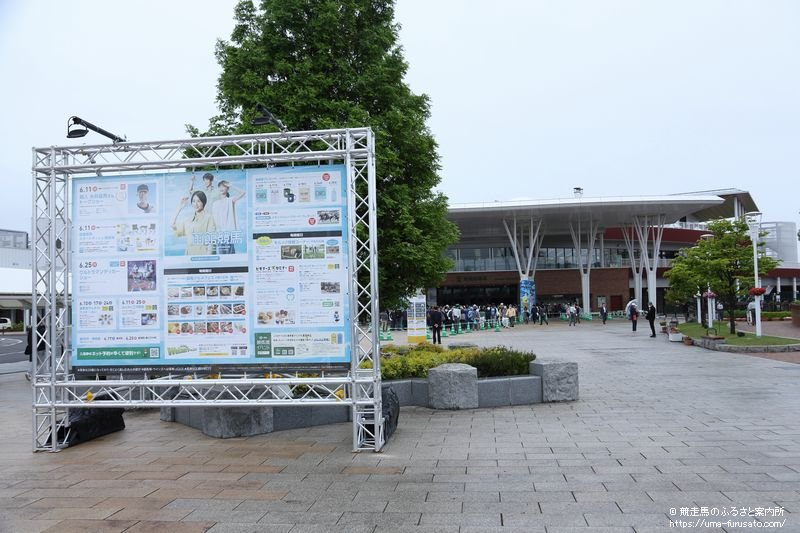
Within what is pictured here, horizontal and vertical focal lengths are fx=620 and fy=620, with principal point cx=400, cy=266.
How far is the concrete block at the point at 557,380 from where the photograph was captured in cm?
1136

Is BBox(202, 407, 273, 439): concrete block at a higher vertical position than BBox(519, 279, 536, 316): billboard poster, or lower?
lower

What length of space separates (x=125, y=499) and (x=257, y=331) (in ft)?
9.30

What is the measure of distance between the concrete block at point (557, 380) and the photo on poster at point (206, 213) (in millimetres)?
5922

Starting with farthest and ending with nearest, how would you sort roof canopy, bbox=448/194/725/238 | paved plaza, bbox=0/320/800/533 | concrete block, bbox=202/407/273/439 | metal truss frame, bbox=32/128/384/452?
roof canopy, bbox=448/194/725/238, concrete block, bbox=202/407/273/439, metal truss frame, bbox=32/128/384/452, paved plaza, bbox=0/320/800/533

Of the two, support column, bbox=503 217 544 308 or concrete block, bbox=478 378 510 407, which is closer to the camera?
concrete block, bbox=478 378 510 407

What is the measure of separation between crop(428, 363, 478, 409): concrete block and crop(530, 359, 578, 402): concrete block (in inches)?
52.6

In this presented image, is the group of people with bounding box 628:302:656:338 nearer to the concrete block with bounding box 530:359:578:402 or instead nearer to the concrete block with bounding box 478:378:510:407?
the concrete block with bounding box 530:359:578:402

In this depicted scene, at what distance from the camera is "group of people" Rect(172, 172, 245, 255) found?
28.9ft

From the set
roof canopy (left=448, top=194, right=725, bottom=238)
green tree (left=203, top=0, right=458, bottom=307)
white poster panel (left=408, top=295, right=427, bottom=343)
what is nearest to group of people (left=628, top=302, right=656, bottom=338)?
white poster panel (left=408, top=295, right=427, bottom=343)

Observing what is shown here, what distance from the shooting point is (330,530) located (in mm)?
5297

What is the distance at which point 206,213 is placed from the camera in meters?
8.85

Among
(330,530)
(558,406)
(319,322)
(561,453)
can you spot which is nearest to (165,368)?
(319,322)

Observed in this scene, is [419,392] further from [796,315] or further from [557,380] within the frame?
[796,315]

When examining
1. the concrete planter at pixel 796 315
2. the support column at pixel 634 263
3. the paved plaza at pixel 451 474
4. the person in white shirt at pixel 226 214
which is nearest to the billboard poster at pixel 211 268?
the person in white shirt at pixel 226 214
